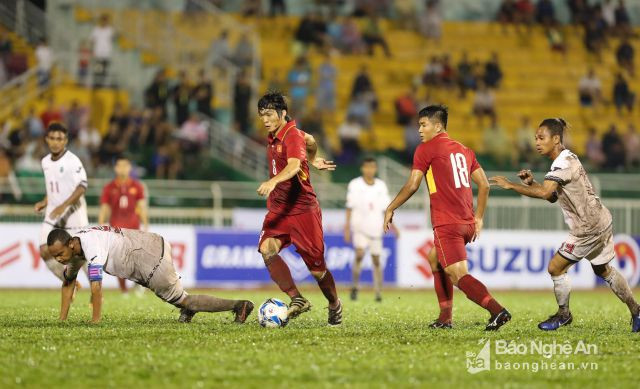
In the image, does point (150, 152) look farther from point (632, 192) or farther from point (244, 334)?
point (244, 334)

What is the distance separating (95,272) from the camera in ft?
35.8

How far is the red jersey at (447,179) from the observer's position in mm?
11141

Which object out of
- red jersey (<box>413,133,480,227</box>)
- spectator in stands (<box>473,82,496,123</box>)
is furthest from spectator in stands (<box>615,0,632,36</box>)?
red jersey (<box>413,133,480,227</box>)

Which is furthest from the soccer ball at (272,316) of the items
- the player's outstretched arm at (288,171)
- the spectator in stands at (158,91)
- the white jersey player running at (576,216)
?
the spectator in stands at (158,91)

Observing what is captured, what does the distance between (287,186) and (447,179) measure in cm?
166

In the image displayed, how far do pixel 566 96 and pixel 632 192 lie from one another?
6920mm

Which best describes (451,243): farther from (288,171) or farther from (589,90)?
(589,90)

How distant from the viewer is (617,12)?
34.2 metres

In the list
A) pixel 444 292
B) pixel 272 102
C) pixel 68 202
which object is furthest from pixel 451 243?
pixel 68 202

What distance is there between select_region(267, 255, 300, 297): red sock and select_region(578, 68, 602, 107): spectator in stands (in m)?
22.5

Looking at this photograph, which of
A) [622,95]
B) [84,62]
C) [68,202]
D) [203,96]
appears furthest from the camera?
[622,95]

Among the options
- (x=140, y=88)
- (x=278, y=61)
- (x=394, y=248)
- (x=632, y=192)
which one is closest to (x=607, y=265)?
(x=394, y=248)

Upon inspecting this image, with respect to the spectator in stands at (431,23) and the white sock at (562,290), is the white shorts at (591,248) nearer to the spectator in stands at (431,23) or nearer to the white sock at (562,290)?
the white sock at (562,290)

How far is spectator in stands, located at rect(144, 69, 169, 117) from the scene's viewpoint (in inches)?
1063
